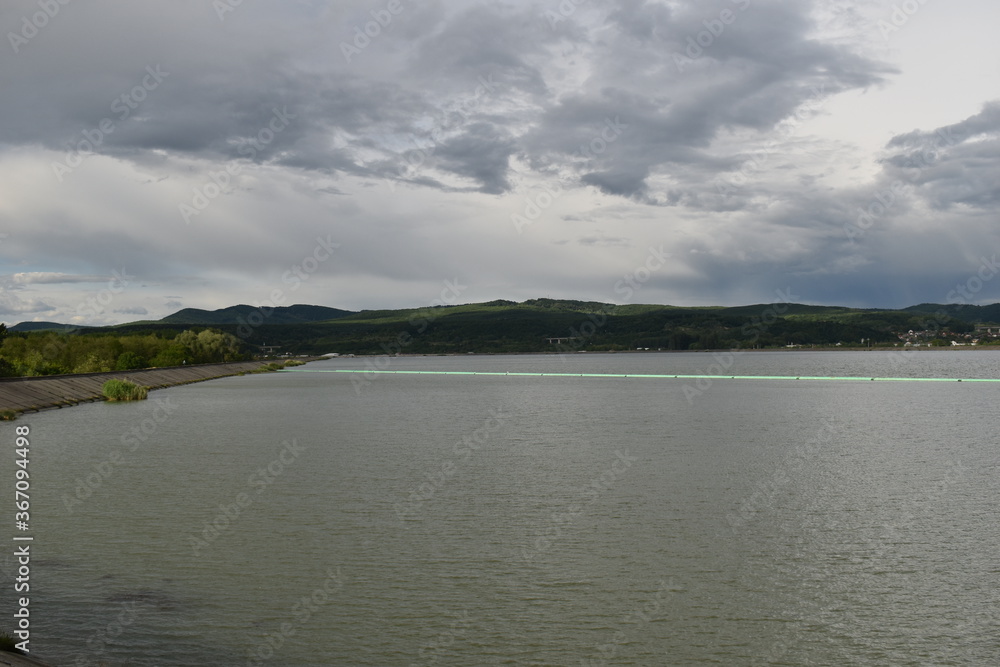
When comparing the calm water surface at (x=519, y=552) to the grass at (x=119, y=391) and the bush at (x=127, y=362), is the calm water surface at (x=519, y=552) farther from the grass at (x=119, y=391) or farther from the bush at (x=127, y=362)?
the bush at (x=127, y=362)

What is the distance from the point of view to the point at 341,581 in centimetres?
1683

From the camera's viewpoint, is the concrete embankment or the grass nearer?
the concrete embankment

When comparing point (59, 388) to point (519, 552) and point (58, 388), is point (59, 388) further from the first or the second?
point (519, 552)

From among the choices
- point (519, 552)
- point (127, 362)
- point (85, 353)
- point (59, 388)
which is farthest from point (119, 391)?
point (519, 552)

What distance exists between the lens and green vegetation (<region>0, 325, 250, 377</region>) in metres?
92.8

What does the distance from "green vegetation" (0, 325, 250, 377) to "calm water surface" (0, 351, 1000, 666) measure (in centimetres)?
6068

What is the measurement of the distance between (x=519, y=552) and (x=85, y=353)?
114305mm

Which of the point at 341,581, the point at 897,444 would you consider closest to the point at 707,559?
the point at 341,581

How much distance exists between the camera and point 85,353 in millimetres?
115688

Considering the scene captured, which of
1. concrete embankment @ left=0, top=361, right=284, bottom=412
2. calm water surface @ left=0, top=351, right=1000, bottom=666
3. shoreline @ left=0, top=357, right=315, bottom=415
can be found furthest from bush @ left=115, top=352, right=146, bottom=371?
calm water surface @ left=0, top=351, right=1000, bottom=666

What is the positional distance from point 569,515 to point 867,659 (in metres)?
11.2

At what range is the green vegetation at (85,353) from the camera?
305 ft

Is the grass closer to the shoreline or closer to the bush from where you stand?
the shoreline

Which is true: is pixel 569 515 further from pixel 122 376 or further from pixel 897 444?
pixel 122 376
